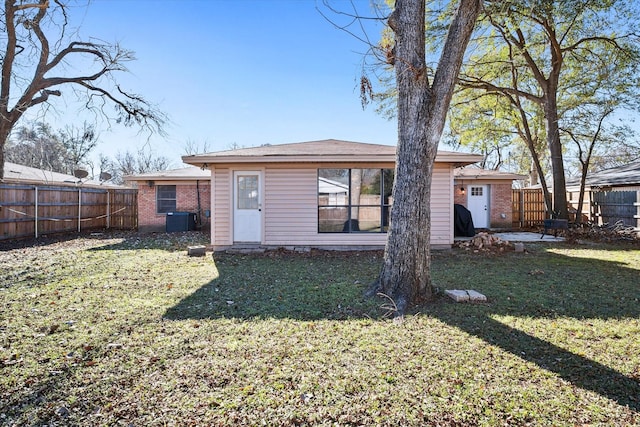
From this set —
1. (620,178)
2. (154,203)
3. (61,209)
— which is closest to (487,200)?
(620,178)

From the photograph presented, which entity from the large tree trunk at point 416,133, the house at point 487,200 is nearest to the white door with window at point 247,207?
the large tree trunk at point 416,133

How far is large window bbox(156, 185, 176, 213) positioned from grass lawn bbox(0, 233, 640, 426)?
8302 millimetres

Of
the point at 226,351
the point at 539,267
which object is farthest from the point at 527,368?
the point at 539,267

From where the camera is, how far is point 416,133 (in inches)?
173

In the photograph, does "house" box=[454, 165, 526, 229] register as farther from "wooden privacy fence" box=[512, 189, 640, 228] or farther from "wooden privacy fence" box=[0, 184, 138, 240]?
"wooden privacy fence" box=[0, 184, 138, 240]

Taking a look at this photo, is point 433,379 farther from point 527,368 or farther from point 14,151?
point 14,151

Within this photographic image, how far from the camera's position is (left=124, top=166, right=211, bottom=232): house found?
14.0m

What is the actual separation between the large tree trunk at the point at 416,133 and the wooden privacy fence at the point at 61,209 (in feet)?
40.0

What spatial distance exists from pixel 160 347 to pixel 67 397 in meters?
0.86

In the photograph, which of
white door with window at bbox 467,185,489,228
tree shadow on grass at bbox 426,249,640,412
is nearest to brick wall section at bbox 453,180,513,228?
white door with window at bbox 467,185,489,228

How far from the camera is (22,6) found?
1087 cm

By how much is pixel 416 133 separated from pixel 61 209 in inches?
537

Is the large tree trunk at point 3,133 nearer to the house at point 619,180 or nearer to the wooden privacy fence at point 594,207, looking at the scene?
the wooden privacy fence at point 594,207

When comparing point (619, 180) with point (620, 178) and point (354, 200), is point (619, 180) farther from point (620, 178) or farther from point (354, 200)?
point (354, 200)
